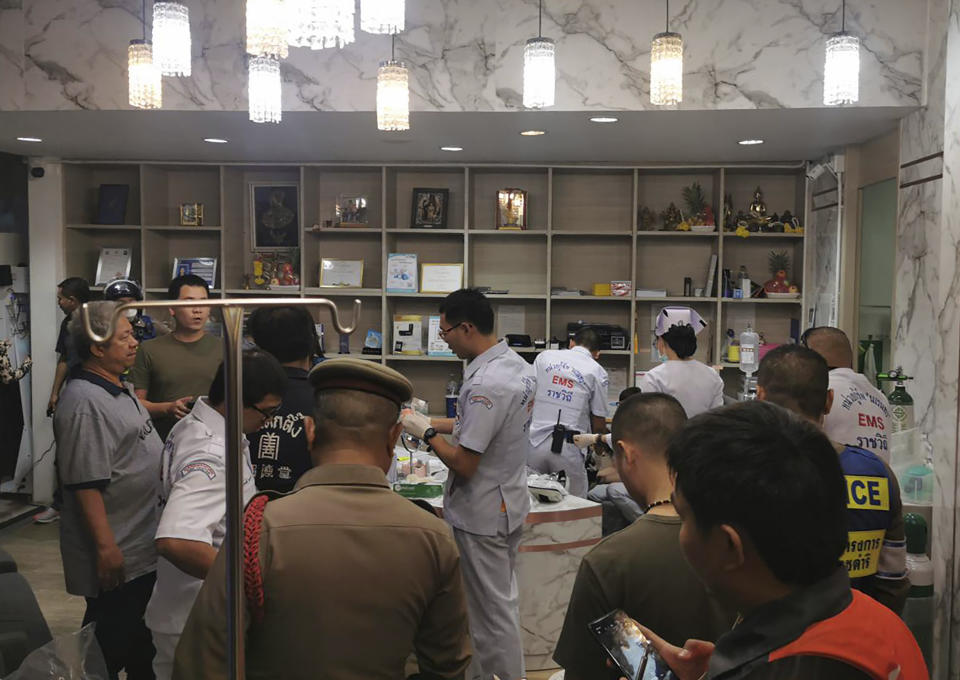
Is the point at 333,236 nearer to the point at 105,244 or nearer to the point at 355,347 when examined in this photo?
the point at 355,347

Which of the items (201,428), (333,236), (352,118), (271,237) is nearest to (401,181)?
(333,236)

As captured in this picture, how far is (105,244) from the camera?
23.3 ft

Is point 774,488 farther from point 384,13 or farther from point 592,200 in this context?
point 592,200

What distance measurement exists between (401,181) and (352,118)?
2.19 m

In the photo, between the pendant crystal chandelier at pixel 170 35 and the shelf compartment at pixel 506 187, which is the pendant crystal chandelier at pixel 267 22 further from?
the shelf compartment at pixel 506 187

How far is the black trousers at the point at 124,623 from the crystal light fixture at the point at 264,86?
1.90m

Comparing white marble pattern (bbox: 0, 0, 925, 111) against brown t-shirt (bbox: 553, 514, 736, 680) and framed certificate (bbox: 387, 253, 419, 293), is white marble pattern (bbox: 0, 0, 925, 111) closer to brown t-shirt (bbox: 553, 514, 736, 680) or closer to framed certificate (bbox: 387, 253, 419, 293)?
framed certificate (bbox: 387, 253, 419, 293)

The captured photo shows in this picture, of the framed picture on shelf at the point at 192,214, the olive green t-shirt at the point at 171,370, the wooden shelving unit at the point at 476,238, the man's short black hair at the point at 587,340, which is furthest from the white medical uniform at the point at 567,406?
the framed picture on shelf at the point at 192,214

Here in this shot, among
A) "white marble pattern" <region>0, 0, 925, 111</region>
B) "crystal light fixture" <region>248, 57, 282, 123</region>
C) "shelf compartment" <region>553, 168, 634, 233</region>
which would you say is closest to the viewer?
"crystal light fixture" <region>248, 57, 282, 123</region>

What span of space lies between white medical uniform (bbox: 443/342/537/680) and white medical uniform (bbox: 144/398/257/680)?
3.99ft

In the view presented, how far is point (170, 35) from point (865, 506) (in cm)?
274

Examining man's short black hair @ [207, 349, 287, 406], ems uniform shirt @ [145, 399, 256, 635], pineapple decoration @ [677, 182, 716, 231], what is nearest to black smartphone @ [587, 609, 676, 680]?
ems uniform shirt @ [145, 399, 256, 635]

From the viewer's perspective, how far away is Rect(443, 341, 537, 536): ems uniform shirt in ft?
10.8

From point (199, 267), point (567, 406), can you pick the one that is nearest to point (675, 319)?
point (567, 406)
